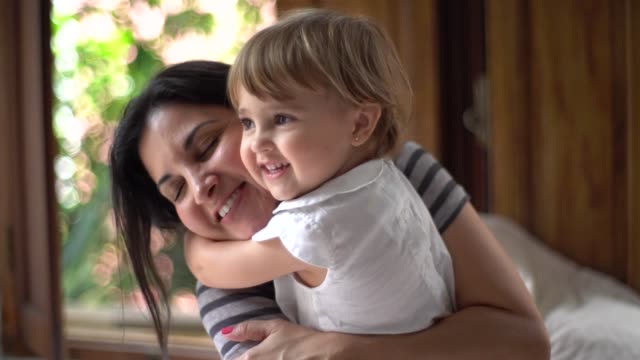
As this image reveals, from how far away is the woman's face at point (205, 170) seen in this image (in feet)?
3.58

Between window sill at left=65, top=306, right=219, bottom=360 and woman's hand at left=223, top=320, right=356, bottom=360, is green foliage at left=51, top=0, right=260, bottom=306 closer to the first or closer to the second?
window sill at left=65, top=306, right=219, bottom=360

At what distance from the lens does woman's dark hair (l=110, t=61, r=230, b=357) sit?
3.92 ft

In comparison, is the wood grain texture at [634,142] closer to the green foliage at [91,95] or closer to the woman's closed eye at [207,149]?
the woman's closed eye at [207,149]

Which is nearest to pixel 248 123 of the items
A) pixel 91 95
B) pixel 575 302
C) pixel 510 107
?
pixel 575 302

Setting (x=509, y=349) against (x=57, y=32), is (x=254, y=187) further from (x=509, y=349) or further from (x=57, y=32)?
(x=57, y=32)

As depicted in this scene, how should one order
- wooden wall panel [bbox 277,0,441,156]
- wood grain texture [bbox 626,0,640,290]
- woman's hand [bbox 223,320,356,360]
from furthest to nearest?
wooden wall panel [bbox 277,0,441,156]
wood grain texture [bbox 626,0,640,290]
woman's hand [bbox 223,320,356,360]

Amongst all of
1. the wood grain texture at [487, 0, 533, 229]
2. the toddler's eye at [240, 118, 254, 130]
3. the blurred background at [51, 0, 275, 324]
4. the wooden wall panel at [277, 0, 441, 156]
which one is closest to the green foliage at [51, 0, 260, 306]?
the blurred background at [51, 0, 275, 324]

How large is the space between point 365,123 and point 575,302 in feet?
3.78

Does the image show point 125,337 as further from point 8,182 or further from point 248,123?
point 248,123

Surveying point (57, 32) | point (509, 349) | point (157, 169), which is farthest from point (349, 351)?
point (57, 32)

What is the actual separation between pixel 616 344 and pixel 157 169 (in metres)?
1.05

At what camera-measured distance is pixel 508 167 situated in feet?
7.84

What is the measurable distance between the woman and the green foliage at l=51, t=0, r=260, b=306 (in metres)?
1.69

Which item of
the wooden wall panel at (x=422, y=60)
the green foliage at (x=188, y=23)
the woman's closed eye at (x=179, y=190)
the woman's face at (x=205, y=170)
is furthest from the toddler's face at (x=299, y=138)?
the green foliage at (x=188, y=23)
